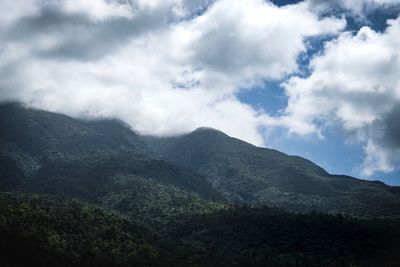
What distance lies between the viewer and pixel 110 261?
7549 inches

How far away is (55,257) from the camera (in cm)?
18538

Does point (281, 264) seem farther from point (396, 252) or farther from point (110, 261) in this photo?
point (110, 261)

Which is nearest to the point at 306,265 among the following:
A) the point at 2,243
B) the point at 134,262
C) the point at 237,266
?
the point at 237,266

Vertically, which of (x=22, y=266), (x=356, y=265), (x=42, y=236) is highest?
(x=356, y=265)

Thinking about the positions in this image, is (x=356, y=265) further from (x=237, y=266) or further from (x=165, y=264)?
(x=165, y=264)

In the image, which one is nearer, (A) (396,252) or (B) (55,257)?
(B) (55,257)

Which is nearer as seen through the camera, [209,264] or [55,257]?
[55,257]

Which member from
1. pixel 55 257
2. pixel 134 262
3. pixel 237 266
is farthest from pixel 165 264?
pixel 55 257

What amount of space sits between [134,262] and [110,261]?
920cm

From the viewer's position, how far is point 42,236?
19125cm

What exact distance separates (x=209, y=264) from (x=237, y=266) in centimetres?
1133

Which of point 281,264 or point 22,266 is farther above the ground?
point 281,264

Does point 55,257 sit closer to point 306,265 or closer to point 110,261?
point 110,261

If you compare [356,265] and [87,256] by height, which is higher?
[356,265]
